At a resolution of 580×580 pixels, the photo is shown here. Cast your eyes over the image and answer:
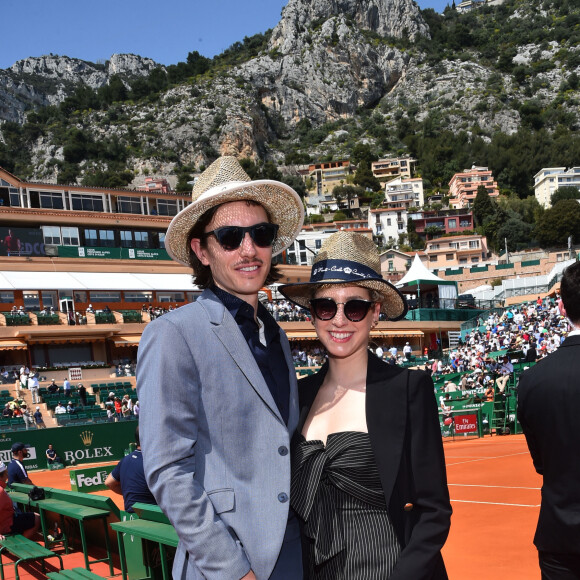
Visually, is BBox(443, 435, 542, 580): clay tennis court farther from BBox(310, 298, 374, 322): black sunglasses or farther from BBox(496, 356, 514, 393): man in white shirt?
BBox(496, 356, 514, 393): man in white shirt

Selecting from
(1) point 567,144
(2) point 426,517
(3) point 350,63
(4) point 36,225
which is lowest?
(2) point 426,517

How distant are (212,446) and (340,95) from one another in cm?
15546

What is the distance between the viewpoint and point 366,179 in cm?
12019

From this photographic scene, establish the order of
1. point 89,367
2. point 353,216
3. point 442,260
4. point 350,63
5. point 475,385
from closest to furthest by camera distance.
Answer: point 475,385 < point 89,367 < point 442,260 < point 353,216 < point 350,63

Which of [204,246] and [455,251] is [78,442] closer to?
[204,246]

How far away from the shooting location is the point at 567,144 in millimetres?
119250

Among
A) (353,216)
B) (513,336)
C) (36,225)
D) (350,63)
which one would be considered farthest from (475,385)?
(350,63)

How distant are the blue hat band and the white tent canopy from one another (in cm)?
4117

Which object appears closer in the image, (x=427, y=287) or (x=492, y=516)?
(x=492, y=516)

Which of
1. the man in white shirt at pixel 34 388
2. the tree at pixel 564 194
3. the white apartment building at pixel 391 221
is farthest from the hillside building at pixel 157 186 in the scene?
the tree at pixel 564 194

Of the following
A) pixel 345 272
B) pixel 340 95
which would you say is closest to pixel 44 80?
pixel 340 95

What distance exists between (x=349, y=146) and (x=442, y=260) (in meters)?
63.4

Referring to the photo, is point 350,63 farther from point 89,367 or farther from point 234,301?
point 234,301

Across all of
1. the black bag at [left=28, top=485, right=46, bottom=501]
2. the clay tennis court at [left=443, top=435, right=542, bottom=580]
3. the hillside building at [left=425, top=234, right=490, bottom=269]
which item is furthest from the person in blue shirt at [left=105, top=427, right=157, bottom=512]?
the hillside building at [left=425, top=234, right=490, bottom=269]
